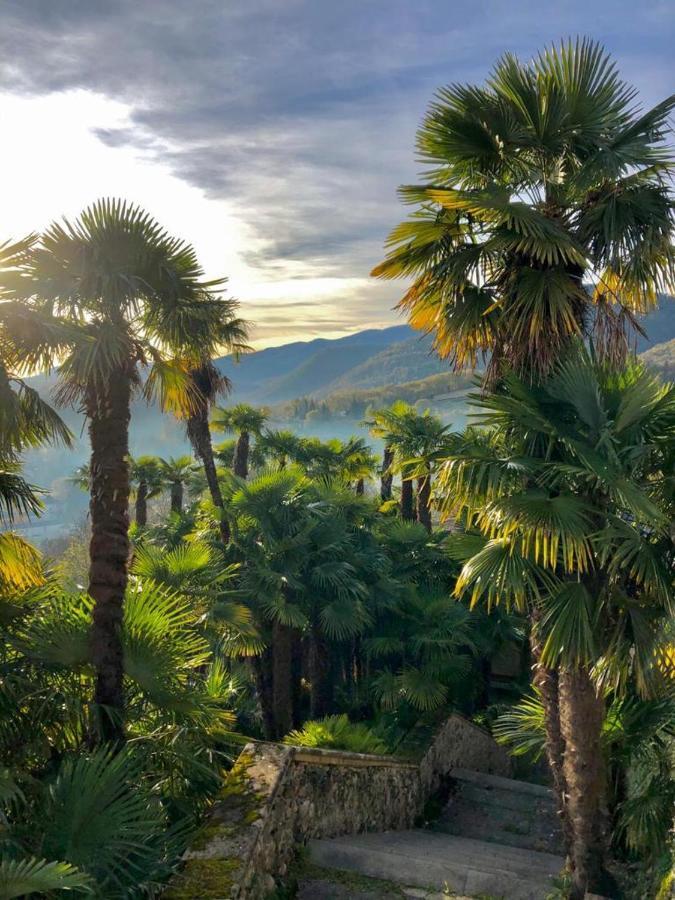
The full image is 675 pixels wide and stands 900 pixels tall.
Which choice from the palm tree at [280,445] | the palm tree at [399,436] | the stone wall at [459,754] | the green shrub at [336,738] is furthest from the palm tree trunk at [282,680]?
the palm tree at [280,445]

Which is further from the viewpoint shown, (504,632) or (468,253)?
(504,632)

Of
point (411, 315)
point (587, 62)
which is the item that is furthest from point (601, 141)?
point (411, 315)

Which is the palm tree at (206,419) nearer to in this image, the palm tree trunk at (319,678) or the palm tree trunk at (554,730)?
the palm tree trunk at (319,678)

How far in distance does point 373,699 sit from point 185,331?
37.6 feet

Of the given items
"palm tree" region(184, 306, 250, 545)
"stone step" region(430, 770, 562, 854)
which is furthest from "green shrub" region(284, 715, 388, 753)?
"palm tree" region(184, 306, 250, 545)

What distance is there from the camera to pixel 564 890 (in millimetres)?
6809

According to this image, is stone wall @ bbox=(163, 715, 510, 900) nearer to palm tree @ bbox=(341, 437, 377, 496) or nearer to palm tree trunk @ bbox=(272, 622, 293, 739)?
palm tree trunk @ bbox=(272, 622, 293, 739)

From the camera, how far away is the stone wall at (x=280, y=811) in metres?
5.66

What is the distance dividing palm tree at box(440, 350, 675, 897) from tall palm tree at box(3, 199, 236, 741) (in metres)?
3.09

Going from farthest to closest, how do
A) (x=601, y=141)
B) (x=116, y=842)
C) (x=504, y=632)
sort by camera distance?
1. (x=504, y=632)
2. (x=601, y=141)
3. (x=116, y=842)

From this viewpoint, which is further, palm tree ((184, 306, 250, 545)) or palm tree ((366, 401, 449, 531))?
palm tree ((366, 401, 449, 531))

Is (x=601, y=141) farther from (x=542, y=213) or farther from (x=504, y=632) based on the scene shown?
(x=504, y=632)

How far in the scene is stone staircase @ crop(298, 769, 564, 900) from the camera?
6.89 metres

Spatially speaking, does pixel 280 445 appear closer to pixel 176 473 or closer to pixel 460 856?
pixel 176 473
